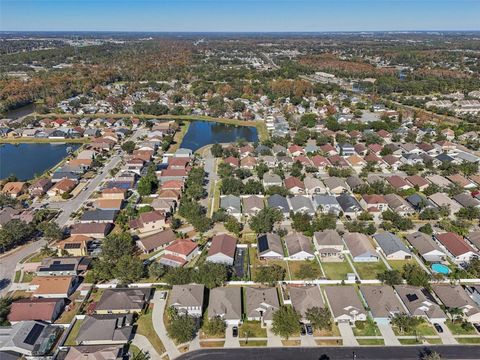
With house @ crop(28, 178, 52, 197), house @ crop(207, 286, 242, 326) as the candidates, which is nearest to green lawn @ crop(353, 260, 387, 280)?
house @ crop(207, 286, 242, 326)

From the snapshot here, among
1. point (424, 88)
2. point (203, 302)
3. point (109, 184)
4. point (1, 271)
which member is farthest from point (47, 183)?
point (424, 88)

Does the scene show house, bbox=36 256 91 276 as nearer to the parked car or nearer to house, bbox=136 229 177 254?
house, bbox=136 229 177 254

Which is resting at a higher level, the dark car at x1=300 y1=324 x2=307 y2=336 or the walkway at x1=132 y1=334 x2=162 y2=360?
the dark car at x1=300 y1=324 x2=307 y2=336

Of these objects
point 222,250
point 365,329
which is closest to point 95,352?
point 222,250

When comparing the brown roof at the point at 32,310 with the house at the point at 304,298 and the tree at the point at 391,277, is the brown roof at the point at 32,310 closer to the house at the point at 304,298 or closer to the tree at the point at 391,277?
the house at the point at 304,298

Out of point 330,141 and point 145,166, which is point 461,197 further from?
point 145,166

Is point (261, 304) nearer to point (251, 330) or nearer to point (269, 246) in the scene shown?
point (251, 330)
